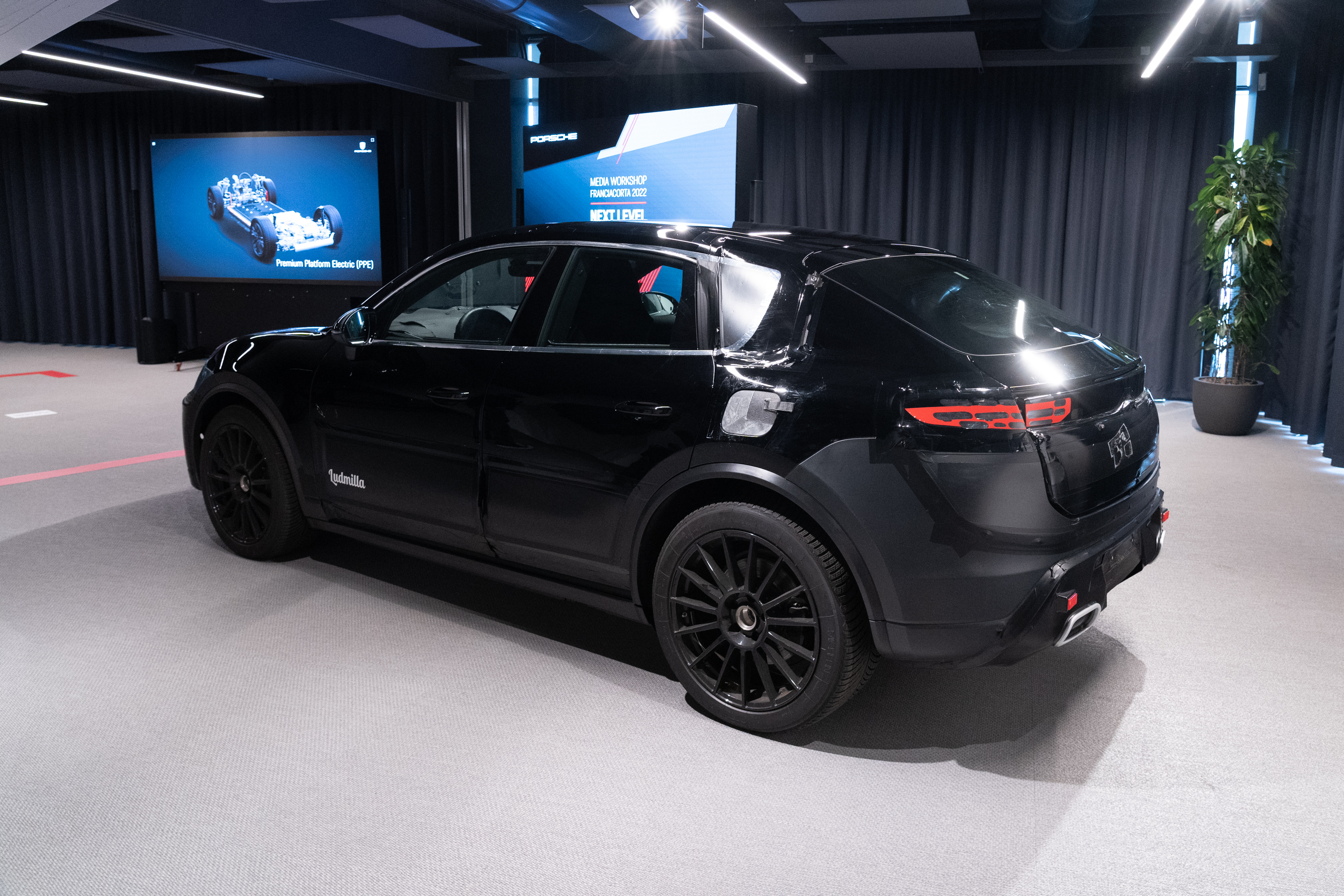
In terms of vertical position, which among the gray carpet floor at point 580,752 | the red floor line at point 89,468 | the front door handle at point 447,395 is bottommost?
the gray carpet floor at point 580,752

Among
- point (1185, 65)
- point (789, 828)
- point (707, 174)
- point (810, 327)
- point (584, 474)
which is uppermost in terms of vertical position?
point (1185, 65)

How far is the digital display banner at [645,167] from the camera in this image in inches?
300

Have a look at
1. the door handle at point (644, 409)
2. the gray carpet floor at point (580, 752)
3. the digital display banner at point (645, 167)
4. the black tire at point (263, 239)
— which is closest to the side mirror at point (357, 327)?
the gray carpet floor at point (580, 752)

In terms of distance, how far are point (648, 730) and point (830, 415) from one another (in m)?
0.97

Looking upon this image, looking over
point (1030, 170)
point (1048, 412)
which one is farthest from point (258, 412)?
point (1030, 170)

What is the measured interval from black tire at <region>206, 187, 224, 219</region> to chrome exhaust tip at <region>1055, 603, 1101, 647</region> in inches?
398

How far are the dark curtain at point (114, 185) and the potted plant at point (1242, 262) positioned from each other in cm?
706

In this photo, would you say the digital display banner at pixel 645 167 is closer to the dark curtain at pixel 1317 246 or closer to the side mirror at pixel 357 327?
→ the dark curtain at pixel 1317 246

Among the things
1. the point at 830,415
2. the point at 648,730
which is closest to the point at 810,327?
the point at 830,415

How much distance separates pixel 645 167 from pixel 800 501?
6.22 meters

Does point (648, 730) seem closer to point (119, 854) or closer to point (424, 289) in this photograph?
point (119, 854)

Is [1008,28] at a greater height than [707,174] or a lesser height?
greater

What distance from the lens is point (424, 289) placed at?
3.35m

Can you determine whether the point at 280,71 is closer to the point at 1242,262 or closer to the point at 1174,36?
the point at 1174,36
